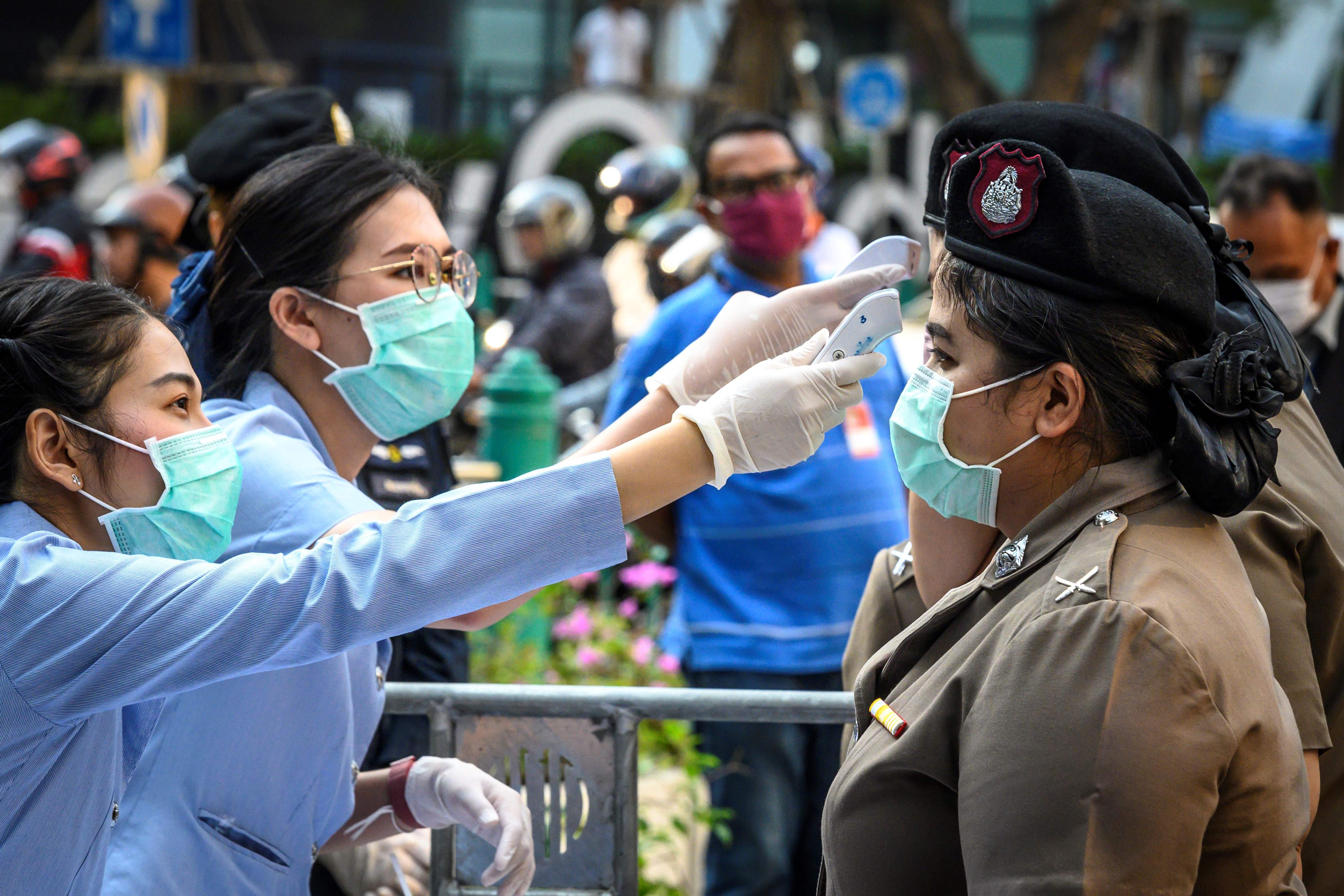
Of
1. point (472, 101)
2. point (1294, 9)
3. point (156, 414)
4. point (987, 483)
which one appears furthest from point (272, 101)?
point (1294, 9)

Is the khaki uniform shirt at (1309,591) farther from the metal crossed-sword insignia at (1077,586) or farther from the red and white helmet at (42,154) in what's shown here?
the red and white helmet at (42,154)

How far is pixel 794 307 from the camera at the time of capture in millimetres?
2203

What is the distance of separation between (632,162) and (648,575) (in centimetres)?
499

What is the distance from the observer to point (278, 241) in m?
2.35

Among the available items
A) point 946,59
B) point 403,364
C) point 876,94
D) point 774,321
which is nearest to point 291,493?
point 403,364

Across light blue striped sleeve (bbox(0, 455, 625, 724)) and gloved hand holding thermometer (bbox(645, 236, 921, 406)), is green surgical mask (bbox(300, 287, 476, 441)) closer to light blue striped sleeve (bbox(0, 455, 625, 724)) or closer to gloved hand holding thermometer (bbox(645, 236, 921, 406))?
gloved hand holding thermometer (bbox(645, 236, 921, 406))

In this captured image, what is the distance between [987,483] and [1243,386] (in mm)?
344

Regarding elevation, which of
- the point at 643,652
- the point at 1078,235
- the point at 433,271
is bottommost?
the point at 643,652

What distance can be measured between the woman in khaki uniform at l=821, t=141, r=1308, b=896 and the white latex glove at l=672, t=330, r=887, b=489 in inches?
4.5

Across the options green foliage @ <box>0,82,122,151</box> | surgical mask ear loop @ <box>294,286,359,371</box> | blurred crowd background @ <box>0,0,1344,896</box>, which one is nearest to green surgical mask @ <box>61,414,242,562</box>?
surgical mask ear loop @ <box>294,286,359,371</box>

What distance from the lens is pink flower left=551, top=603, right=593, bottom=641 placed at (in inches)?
203

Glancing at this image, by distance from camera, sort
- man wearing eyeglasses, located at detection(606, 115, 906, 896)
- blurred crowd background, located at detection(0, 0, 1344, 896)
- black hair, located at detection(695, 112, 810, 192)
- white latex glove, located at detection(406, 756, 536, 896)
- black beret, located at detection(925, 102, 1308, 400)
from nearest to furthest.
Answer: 1. black beret, located at detection(925, 102, 1308, 400)
2. white latex glove, located at detection(406, 756, 536, 896)
3. man wearing eyeglasses, located at detection(606, 115, 906, 896)
4. blurred crowd background, located at detection(0, 0, 1344, 896)
5. black hair, located at detection(695, 112, 810, 192)

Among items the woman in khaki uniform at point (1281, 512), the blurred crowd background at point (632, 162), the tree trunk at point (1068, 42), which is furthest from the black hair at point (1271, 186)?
the tree trunk at point (1068, 42)

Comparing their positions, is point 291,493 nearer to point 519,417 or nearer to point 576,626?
point 576,626
